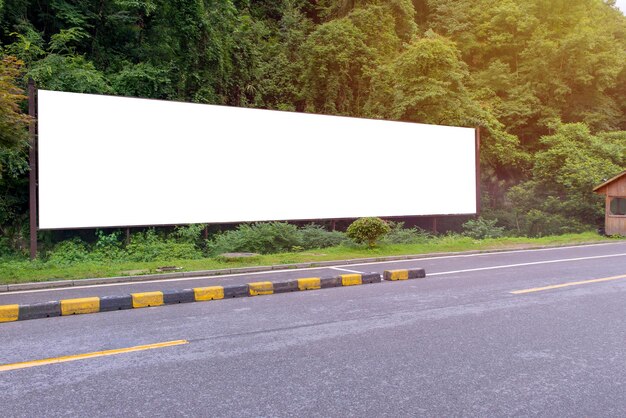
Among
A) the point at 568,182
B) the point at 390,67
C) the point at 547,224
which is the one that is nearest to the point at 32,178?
the point at 390,67

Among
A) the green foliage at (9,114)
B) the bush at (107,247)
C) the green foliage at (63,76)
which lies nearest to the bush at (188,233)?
the bush at (107,247)

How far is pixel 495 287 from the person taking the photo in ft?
33.6

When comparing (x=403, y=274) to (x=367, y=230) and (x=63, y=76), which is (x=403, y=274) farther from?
(x=63, y=76)

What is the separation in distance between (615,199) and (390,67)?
14.2 m

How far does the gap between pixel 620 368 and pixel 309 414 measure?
3340 mm

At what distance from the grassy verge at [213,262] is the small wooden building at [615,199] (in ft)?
19.7

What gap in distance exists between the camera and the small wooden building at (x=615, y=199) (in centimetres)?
2438

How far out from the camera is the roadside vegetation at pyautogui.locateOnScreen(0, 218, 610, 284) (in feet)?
43.2

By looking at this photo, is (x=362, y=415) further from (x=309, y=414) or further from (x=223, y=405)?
(x=223, y=405)

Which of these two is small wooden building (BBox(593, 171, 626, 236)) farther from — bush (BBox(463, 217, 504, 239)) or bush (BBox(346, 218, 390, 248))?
bush (BBox(346, 218, 390, 248))

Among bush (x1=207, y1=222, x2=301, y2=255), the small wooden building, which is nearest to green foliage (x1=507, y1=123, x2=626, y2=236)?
the small wooden building

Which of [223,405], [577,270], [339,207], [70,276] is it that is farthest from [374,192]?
[223,405]

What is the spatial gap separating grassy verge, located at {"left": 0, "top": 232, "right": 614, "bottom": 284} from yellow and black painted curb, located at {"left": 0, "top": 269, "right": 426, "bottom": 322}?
3358mm

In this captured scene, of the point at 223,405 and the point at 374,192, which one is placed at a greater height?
the point at 374,192
